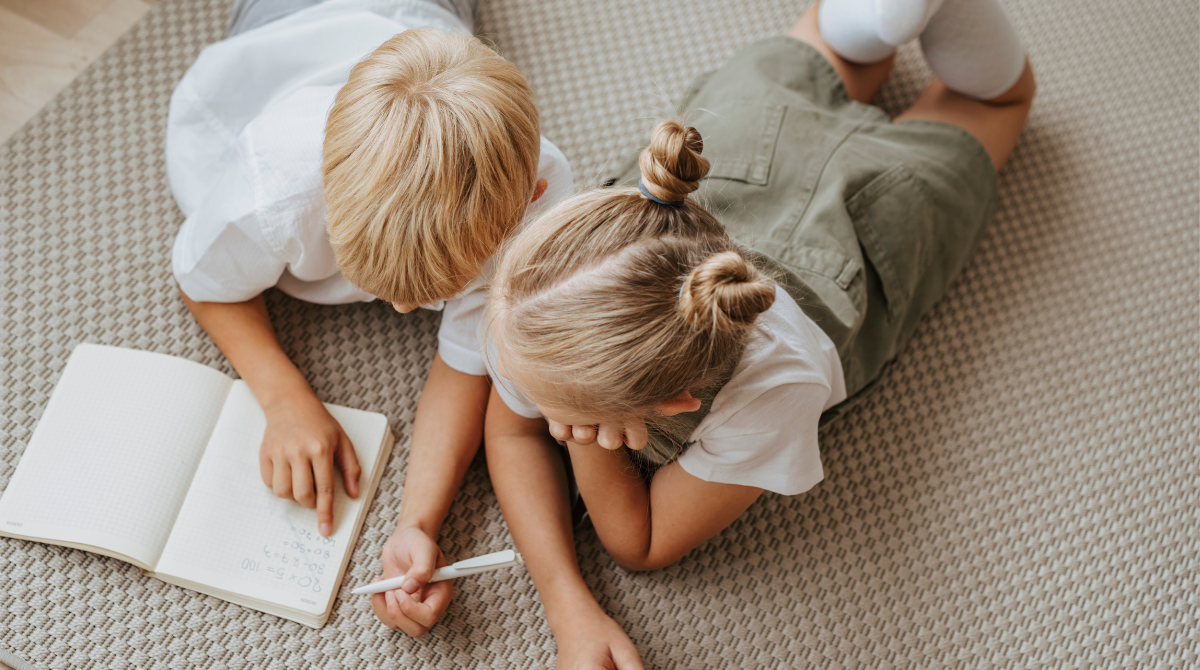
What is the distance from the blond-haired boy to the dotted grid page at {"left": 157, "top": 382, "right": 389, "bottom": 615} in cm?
2

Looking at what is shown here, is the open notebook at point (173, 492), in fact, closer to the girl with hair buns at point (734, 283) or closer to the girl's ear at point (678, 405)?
the girl with hair buns at point (734, 283)

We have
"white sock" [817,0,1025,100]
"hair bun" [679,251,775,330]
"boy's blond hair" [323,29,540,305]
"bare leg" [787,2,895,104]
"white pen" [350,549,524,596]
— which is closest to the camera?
"hair bun" [679,251,775,330]

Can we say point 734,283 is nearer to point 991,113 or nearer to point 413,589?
point 413,589

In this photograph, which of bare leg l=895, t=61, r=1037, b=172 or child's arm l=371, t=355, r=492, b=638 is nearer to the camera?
child's arm l=371, t=355, r=492, b=638

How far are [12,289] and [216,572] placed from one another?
1.21 ft

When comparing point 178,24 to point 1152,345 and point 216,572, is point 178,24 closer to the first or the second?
point 216,572

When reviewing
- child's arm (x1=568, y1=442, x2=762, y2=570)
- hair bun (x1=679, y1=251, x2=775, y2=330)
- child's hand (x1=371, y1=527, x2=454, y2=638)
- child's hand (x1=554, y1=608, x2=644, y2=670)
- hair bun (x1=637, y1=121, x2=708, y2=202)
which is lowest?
child's hand (x1=554, y1=608, x2=644, y2=670)

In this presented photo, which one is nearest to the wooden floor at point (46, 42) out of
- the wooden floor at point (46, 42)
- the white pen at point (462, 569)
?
the wooden floor at point (46, 42)

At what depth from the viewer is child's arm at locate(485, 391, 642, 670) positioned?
640 mm

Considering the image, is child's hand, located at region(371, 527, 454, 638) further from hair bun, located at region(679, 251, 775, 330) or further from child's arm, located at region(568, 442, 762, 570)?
hair bun, located at region(679, 251, 775, 330)

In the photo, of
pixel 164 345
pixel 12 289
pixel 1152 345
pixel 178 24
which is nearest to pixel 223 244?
pixel 164 345

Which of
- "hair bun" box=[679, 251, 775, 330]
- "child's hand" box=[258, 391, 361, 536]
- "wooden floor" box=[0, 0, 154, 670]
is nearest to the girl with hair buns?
"hair bun" box=[679, 251, 775, 330]

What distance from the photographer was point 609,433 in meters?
0.50

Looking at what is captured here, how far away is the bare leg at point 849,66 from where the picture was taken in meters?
0.83
